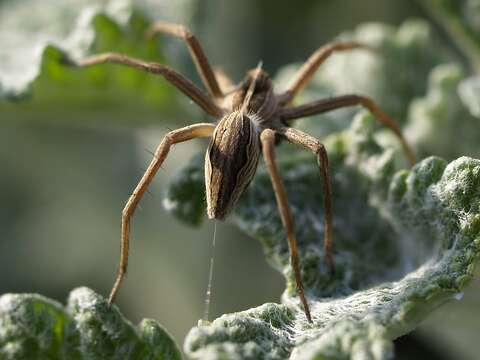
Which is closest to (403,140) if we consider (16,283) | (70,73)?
(70,73)

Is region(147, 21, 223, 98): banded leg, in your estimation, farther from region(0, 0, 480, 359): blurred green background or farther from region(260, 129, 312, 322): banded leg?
region(260, 129, 312, 322): banded leg

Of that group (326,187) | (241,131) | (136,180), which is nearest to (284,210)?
(326,187)

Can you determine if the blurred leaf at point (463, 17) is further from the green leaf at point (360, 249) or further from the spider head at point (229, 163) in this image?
the spider head at point (229, 163)

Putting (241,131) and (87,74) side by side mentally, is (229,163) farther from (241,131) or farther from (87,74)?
(87,74)

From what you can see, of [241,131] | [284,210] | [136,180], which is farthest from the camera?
[136,180]

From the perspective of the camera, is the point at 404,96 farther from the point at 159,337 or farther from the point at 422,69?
the point at 159,337

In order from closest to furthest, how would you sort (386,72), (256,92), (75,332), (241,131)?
(75,332) → (241,131) → (256,92) → (386,72)

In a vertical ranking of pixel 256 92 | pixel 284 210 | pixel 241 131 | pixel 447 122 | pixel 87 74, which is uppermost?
pixel 87 74
